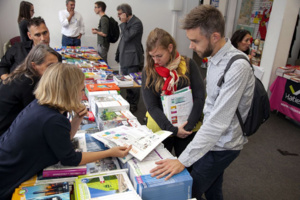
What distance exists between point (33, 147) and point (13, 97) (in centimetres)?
60

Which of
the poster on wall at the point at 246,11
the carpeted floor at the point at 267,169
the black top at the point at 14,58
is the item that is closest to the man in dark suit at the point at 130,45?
the black top at the point at 14,58

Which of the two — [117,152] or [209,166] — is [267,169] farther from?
[117,152]

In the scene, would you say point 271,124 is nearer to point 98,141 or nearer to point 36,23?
point 98,141

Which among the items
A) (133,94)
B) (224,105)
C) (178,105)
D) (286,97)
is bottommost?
(133,94)

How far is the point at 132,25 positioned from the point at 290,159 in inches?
114

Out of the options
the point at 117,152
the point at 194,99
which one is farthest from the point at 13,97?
the point at 194,99

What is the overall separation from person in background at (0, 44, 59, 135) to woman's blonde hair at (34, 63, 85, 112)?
Answer: 480 millimetres

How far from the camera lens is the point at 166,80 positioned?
5.41 feet

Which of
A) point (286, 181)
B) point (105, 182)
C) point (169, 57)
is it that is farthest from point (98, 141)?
point (286, 181)

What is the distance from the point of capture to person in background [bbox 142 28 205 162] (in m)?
1.66

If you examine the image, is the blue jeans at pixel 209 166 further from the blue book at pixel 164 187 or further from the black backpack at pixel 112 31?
the black backpack at pixel 112 31

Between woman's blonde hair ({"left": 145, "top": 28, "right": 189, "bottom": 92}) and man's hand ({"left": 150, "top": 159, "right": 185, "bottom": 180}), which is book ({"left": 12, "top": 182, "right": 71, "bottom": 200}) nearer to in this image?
man's hand ({"left": 150, "top": 159, "right": 185, "bottom": 180})

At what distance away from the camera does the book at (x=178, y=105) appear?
1673 millimetres

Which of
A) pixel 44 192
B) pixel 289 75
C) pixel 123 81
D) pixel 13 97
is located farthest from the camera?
pixel 289 75
